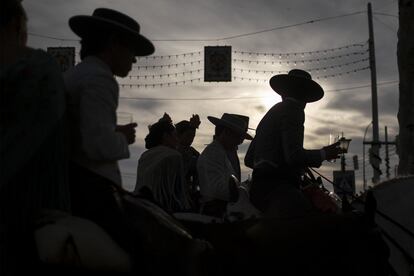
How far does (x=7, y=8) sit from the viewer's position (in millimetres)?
2678

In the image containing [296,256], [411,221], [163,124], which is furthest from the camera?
[163,124]

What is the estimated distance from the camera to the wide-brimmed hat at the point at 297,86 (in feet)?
17.9

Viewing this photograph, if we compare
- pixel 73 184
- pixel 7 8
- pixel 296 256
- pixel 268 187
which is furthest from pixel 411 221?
pixel 7 8

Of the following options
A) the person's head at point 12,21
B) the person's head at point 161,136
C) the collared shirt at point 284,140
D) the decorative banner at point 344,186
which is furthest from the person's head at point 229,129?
the person's head at point 12,21

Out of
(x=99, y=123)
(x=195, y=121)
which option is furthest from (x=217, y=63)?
(x=99, y=123)

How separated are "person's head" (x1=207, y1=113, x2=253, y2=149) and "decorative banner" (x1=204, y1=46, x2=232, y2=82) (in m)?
16.9

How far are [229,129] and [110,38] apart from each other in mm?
4129

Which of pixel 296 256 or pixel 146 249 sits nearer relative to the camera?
pixel 146 249

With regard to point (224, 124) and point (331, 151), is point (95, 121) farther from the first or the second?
point (224, 124)

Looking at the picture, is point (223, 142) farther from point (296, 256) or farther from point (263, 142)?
point (296, 256)

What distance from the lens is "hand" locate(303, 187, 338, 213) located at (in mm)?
5098

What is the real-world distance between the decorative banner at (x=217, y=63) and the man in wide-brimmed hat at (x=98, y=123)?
20996 millimetres

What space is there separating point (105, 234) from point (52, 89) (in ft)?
2.25

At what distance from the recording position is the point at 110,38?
3.09m
